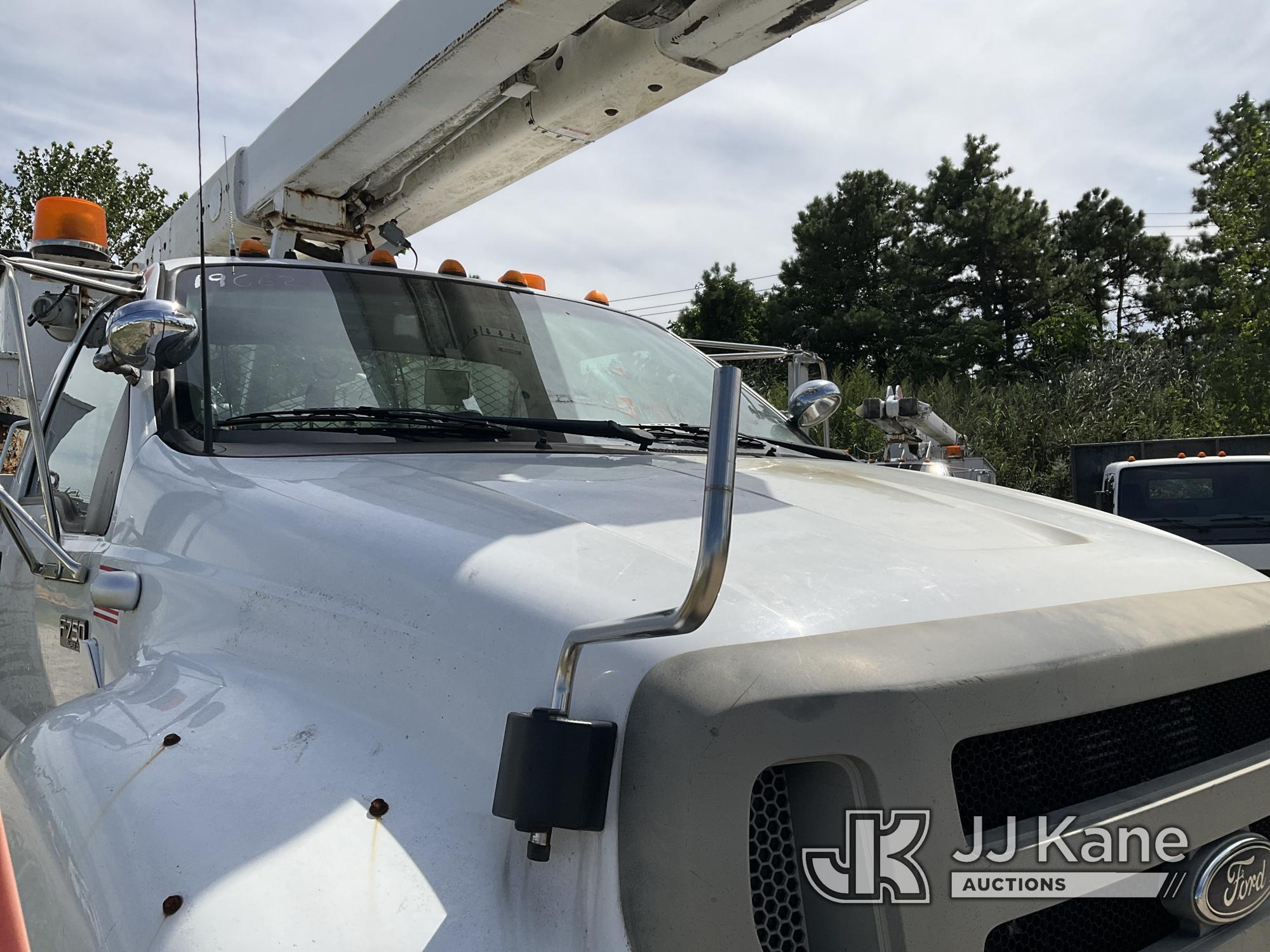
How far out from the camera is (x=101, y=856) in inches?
56.2

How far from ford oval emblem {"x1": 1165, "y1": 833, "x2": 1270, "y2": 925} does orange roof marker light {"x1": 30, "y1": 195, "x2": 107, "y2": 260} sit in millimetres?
4699

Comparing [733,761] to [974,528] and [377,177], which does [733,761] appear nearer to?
[974,528]

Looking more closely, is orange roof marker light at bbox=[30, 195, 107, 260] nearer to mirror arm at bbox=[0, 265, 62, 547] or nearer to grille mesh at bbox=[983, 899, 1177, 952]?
mirror arm at bbox=[0, 265, 62, 547]

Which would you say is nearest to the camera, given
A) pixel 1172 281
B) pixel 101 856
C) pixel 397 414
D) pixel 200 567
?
pixel 101 856

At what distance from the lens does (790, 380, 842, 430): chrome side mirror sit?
11.5 feet

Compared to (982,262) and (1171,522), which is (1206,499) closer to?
(1171,522)

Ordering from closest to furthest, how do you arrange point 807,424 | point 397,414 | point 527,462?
1. point 527,462
2. point 397,414
3. point 807,424

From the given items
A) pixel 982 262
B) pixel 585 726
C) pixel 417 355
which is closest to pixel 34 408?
pixel 417 355

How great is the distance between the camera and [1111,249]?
1617 inches

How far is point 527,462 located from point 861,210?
133ft

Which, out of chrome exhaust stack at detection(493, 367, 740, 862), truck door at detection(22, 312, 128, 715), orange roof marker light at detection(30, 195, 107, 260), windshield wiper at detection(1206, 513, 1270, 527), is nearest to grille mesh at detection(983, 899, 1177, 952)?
chrome exhaust stack at detection(493, 367, 740, 862)

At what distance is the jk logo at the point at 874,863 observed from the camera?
130 cm

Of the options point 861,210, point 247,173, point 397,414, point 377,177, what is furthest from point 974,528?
point 861,210

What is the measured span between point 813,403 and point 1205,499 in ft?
23.9
